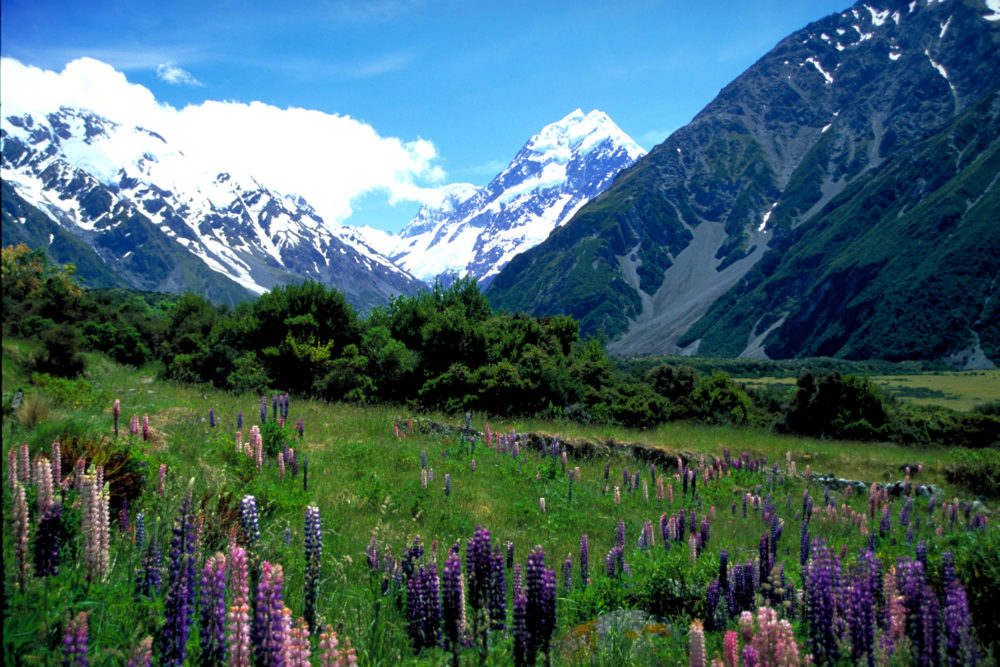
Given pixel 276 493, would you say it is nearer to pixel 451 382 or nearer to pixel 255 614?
pixel 255 614

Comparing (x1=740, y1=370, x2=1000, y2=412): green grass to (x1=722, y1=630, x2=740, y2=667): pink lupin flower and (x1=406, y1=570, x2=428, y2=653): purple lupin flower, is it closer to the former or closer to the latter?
(x1=722, y1=630, x2=740, y2=667): pink lupin flower

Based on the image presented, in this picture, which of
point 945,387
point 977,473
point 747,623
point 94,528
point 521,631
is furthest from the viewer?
point 945,387

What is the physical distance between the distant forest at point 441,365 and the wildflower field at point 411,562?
26.8ft

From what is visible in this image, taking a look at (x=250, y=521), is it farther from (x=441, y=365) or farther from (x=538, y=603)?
(x=441, y=365)

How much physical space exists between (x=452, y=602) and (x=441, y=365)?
19962 mm

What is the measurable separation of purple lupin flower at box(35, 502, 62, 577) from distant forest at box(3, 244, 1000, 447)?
16.9 meters

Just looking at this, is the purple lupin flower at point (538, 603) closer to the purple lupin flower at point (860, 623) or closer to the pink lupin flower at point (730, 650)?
the pink lupin flower at point (730, 650)

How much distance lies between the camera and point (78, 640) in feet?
9.87

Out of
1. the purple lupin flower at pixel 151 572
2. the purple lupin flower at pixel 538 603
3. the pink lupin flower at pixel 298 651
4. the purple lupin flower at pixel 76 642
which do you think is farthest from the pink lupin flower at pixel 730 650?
the purple lupin flower at pixel 151 572

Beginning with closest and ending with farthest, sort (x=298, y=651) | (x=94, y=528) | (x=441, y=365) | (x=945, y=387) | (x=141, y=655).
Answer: (x=141, y=655), (x=298, y=651), (x=94, y=528), (x=441, y=365), (x=945, y=387)

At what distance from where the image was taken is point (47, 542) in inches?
169

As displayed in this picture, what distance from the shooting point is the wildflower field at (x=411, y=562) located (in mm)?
3918

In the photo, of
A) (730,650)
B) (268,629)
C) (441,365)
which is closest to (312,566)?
(268,629)

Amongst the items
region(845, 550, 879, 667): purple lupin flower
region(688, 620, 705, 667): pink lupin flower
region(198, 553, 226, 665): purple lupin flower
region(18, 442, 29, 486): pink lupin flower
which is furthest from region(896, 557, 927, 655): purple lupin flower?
region(18, 442, 29, 486): pink lupin flower
